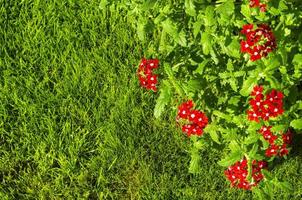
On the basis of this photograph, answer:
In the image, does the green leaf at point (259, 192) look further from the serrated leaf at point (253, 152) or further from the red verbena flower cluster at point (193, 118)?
the red verbena flower cluster at point (193, 118)

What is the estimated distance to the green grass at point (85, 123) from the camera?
3.01 meters

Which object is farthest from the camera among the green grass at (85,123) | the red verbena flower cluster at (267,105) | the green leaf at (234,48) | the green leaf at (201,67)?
the green grass at (85,123)

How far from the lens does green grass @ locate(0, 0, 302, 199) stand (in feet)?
9.88

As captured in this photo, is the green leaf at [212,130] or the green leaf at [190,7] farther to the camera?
the green leaf at [212,130]

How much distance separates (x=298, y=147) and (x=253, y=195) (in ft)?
1.62

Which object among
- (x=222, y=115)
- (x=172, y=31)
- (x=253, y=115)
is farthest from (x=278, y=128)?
(x=172, y=31)

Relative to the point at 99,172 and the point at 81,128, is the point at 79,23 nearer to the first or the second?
the point at 81,128

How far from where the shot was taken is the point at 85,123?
10.5ft

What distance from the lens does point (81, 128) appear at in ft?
10.7

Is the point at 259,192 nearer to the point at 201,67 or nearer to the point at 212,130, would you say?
the point at 212,130

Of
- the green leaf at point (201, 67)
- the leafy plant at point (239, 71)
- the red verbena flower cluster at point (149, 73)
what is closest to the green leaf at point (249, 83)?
the leafy plant at point (239, 71)

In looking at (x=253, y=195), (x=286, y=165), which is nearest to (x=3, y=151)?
(x=253, y=195)

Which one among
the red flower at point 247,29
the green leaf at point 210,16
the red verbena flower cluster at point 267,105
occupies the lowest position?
the red verbena flower cluster at point 267,105

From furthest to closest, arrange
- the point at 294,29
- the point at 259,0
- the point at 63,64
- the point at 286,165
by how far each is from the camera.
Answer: the point at 63,64, the point at 286,165, the point at 294,29, the point at 259,0
